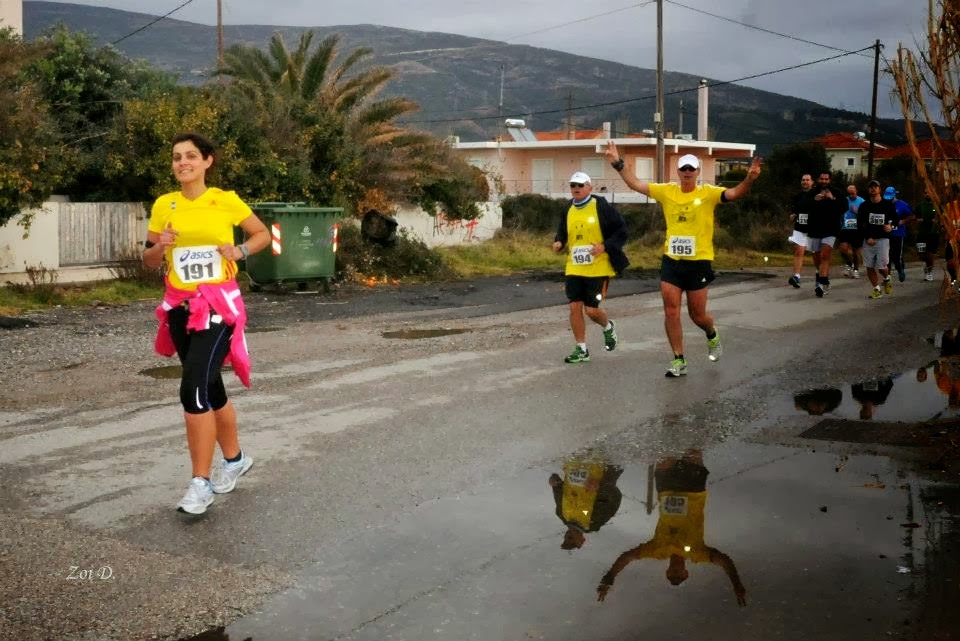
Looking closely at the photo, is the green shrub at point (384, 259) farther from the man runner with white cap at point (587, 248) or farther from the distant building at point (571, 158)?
the distant building at point (571, 158)

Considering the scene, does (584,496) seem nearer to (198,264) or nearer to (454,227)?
(198,264)

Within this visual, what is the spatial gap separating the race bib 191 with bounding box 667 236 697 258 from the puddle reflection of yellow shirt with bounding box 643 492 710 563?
169 inches

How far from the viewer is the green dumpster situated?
19.8m

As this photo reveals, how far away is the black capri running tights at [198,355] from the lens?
6121 mm

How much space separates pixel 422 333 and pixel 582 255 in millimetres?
3286

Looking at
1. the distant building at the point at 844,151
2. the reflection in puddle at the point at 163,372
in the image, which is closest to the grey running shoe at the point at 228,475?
the reflection in puddle at the point at 163,372

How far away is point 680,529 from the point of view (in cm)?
587

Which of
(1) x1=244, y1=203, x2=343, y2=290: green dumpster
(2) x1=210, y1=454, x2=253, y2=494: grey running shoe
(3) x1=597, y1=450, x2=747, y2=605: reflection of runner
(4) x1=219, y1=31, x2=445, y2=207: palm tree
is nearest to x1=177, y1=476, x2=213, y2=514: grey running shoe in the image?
(2) x1=210, y1=454, x2=253, y2=494: grey running shoe

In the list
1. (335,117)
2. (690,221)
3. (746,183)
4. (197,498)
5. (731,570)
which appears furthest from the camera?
(335,117)

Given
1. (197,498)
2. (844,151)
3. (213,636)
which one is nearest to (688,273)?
(197,498)

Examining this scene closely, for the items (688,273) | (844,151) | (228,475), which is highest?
(844,151)

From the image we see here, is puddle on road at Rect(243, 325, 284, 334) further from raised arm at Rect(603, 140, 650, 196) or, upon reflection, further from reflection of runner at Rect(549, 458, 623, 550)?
reflection of runner at Rect(549, 458, 623, 550)

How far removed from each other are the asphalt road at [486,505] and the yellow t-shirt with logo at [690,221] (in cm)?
113

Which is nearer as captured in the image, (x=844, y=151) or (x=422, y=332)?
(x=422, y=332)
